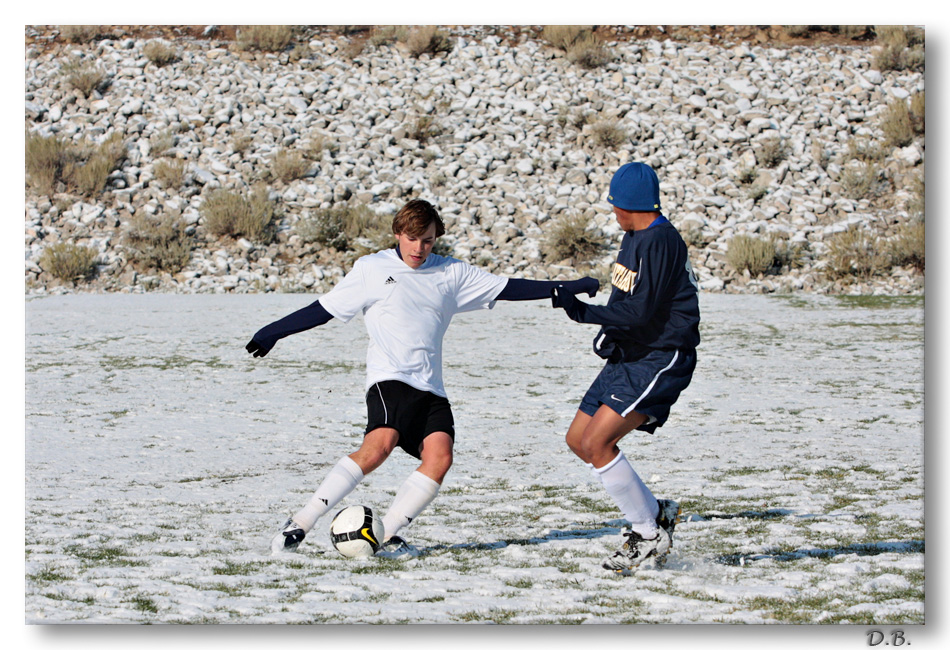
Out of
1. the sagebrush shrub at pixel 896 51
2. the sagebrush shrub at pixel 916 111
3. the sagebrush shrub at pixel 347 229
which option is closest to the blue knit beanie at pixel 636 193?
the sagebrush shrub at pixel 347 229

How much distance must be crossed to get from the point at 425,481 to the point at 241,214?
31.6ft

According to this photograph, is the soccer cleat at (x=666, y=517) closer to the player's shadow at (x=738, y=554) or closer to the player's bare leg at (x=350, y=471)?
the player's shadow at (x=738, y=554)

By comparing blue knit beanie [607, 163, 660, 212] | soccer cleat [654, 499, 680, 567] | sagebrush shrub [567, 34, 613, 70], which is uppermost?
sagebrush shrub [567, 34, 613, 70]

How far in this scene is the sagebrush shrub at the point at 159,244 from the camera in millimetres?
12859

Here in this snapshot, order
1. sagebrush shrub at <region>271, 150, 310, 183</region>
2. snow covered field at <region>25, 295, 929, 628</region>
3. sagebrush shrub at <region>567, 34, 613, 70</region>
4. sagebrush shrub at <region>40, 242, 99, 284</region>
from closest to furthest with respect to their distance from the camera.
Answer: snow covered field at <region>25, 295, 929, 628</region>
sagebrush shrub at <region>40, 242, 99, 284</region>
sagebrush shrub at <region>271, 150, 310, 183</region>
sagebrush shrub at <region>567, 34, 613, 70</region>

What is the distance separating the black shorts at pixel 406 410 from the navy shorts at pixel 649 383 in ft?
1.78

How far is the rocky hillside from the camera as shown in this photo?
13.1 meters

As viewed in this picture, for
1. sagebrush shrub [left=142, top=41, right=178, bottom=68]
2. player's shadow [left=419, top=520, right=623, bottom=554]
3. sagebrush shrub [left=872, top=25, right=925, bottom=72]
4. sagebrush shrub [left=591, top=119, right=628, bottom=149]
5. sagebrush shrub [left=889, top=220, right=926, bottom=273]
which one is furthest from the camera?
sagebrush shrub [left=142, top=41, right=178, bottom=68]

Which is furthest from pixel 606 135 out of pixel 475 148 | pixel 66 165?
pixel 66 165

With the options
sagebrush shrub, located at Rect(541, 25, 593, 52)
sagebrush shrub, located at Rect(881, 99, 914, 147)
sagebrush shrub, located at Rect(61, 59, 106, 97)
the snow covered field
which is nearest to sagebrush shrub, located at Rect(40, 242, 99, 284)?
the snow covered field

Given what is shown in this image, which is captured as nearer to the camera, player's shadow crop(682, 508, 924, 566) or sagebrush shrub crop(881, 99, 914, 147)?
player's shadow crop(682, 508, 924, 566)

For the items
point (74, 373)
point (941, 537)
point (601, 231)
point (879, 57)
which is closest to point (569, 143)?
point (601, 231)

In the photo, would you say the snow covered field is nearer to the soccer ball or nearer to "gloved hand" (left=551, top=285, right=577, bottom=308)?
the soccer ball

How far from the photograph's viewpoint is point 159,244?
512 inches
